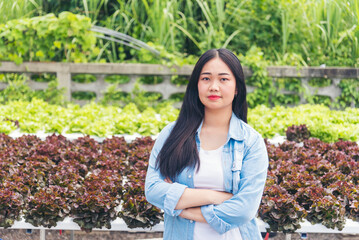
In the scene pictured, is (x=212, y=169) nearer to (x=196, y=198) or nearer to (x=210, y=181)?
(x=210, y=181)

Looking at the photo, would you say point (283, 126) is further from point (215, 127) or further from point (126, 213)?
point (215, 127)

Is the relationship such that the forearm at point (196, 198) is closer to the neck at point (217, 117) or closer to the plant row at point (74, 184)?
the neck at point (217, 117)

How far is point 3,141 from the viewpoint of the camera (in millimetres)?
5375

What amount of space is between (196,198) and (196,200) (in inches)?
0.4

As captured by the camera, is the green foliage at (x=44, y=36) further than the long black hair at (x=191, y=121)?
Yes

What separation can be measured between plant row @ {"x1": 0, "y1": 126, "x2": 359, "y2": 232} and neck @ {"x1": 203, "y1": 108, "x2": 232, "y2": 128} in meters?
1.11

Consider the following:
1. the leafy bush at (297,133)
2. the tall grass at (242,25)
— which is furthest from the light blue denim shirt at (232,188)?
the tall grass at (242,25)

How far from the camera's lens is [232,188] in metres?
2.58

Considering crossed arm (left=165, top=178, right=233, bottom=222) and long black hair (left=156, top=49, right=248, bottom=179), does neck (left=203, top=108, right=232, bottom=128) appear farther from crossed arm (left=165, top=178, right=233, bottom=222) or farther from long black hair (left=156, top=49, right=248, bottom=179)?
crossed arm (left=165, top=178, right=233, bottom=222)

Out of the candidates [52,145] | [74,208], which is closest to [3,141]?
[52,145]

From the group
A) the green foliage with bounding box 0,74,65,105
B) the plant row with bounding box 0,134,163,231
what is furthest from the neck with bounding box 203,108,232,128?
the green foliage with bounding box 0,74,65,105

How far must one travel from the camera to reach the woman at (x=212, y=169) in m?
2.52

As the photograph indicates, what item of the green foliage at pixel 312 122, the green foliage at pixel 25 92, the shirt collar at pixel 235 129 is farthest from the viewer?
the green foliage at pixel 25 92

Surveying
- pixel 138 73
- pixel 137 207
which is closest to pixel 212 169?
pixel 137 207
